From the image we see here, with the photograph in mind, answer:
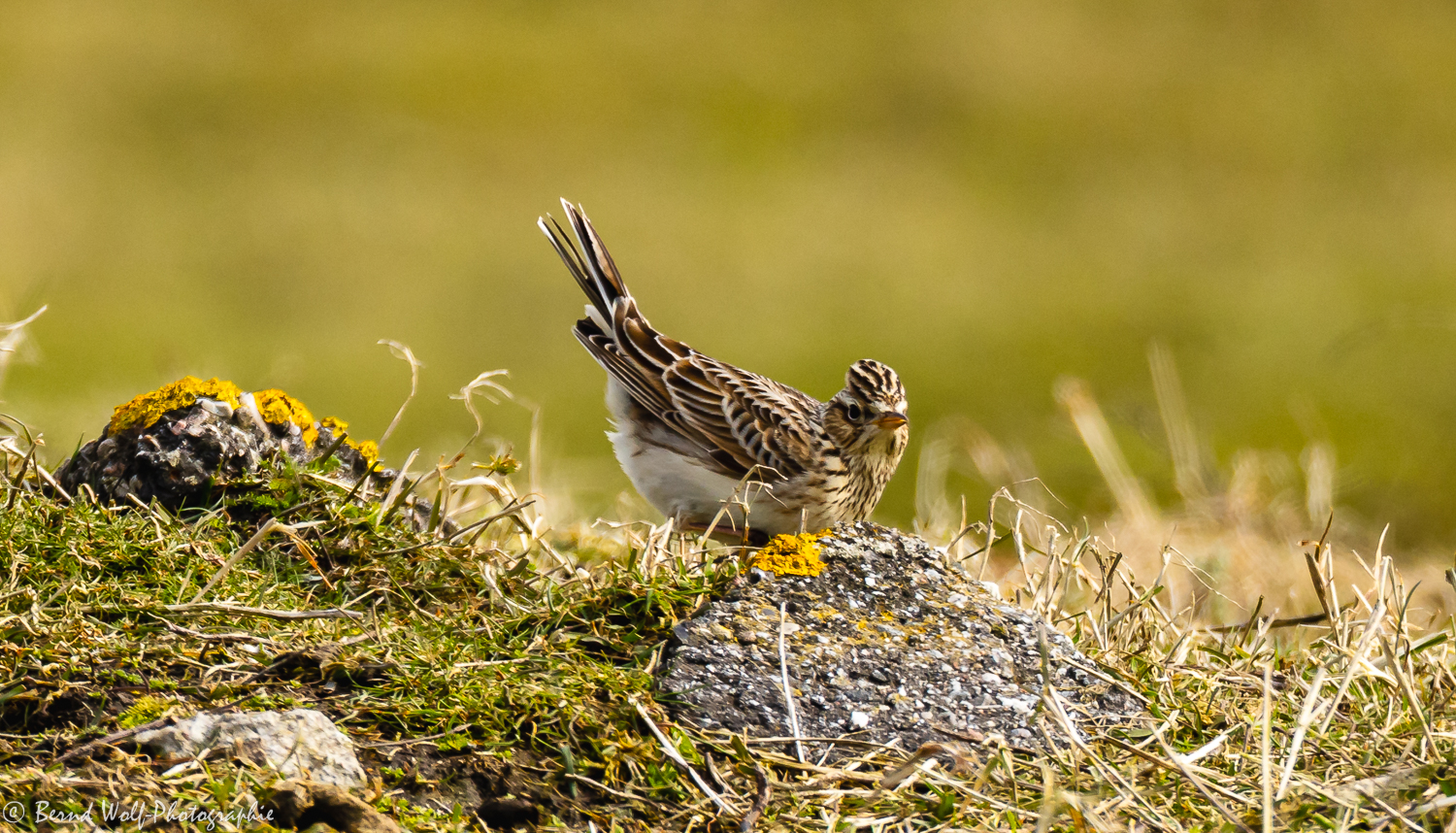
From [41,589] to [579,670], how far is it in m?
1.47

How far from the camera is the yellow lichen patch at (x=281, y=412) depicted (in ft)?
15.7

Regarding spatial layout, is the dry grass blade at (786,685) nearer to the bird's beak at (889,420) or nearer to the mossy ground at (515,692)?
the mossy ground at (515,692)

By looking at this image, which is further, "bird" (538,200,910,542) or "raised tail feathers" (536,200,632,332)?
"raised tail feathers" (536,200,632,332)

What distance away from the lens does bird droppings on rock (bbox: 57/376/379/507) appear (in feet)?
14.8

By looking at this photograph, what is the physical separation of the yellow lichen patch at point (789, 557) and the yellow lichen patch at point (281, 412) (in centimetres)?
159

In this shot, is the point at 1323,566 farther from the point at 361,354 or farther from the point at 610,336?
the point at 361,354

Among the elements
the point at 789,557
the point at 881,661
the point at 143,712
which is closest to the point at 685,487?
the point at 789,557

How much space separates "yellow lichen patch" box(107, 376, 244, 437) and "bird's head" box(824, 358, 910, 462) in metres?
2.38

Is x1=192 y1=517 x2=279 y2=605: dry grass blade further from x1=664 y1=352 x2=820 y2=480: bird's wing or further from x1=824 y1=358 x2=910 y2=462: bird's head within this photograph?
x1=824 y1=358 x2=910 y2=462: bird's head

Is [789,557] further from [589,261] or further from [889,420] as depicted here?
[589,261]

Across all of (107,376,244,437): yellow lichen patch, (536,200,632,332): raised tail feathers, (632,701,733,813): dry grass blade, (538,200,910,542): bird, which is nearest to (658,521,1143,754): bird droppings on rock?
(632,701,733,813): dry grass blade

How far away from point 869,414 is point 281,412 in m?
2.33

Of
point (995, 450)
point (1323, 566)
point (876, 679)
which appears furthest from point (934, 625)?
point (995, 450)

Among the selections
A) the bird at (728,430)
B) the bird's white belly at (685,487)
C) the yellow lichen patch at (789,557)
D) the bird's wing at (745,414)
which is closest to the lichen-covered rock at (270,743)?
the yellow lichen patch at (789,557)
